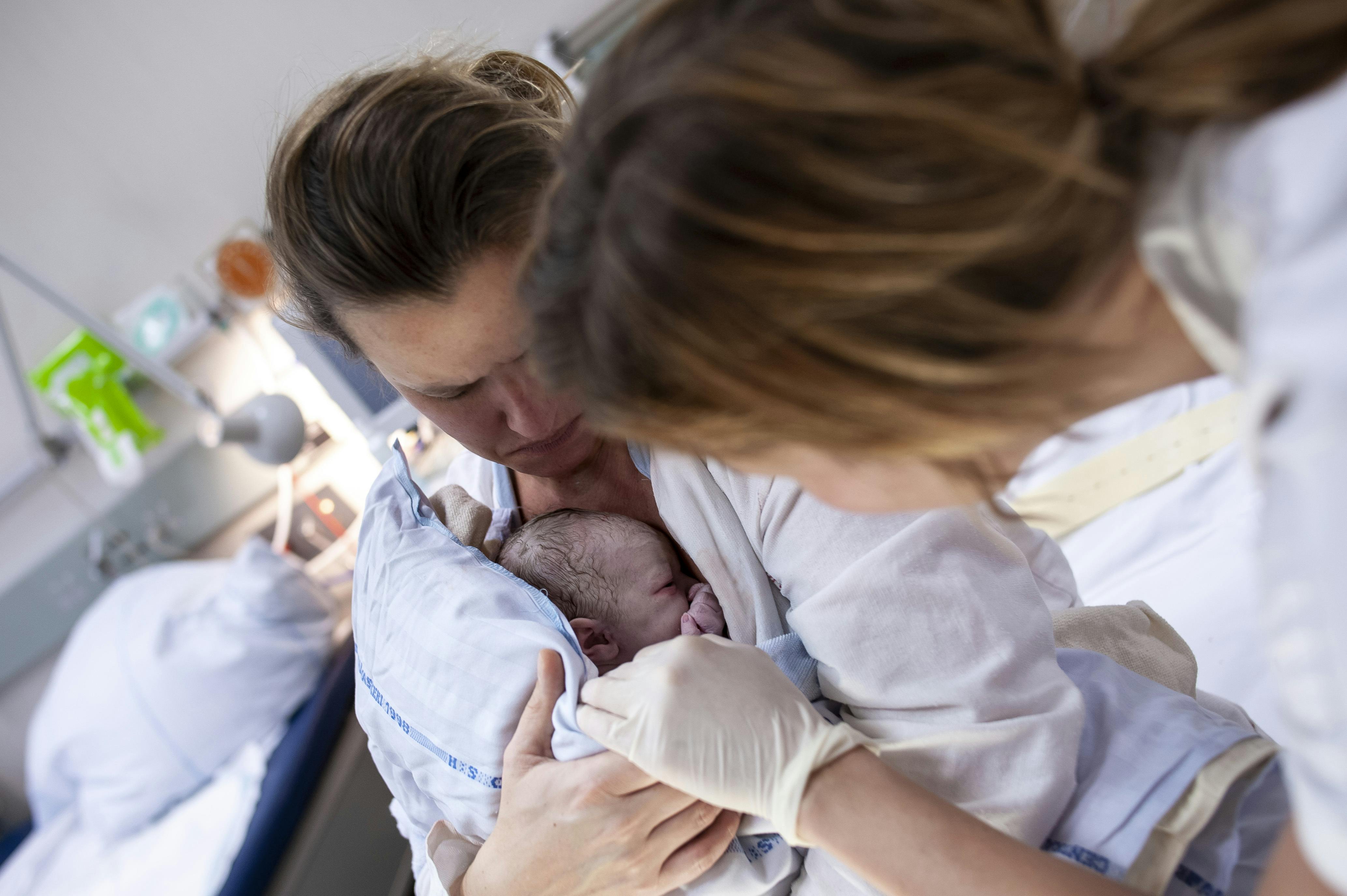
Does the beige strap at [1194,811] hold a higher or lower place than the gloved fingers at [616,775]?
lower

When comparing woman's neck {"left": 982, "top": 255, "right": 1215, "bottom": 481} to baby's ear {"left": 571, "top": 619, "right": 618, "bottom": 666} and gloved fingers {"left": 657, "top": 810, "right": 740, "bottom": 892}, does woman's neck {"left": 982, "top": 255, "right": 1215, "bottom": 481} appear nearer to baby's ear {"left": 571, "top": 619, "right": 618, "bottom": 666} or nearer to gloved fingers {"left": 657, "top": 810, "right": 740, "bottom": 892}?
gloved fingers {"left": 657, "top": 810, "right": 740, "bottom": 892}

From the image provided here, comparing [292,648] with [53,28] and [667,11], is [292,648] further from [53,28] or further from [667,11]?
[667,11]

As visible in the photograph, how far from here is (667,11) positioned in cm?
56

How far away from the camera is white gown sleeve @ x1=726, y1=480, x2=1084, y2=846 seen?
889 mm

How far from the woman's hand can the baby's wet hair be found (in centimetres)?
22

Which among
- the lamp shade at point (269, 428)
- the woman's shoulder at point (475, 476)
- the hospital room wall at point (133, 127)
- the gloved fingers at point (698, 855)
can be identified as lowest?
the gloved fingers at point (698, 855)

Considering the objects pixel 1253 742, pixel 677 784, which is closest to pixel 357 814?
pixel 677 784

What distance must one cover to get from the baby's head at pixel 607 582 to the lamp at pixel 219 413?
1209mm

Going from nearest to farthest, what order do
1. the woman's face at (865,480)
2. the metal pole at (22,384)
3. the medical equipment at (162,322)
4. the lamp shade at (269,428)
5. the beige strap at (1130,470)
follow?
the woman's face at (865,480), the beige strap at (1130,470), the metal pole at (22,384), the lamp shade at (269,428), the medical equipment at (162,322)

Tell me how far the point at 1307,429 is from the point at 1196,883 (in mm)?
732

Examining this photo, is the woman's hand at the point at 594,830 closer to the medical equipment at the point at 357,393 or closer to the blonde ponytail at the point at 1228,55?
the blonde ponytail at the point at 1228,55

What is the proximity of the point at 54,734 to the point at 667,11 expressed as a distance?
110 inches

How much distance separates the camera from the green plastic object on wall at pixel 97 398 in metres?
2.55

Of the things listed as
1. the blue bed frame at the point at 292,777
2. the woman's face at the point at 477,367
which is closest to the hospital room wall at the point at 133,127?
the blue bed frame at the point at 292,777
